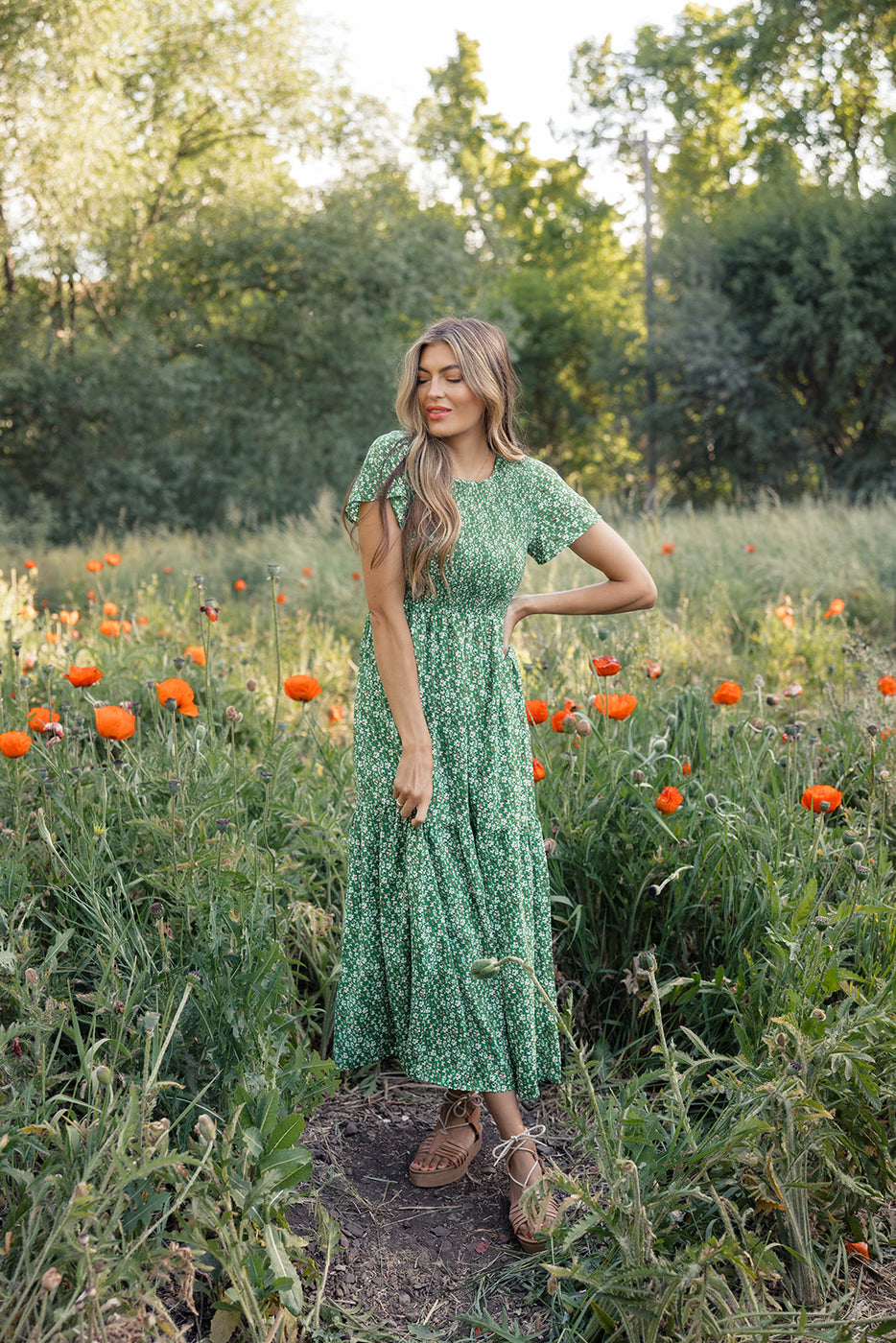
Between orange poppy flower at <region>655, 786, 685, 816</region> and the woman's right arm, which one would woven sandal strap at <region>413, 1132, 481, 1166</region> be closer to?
the woman's right arm

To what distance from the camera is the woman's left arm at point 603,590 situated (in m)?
2.15

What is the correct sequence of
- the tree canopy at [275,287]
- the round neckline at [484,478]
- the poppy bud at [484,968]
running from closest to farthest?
the poppy bud at [484,968]
the round neckline at [484,478]
the tree canopy at [275,287]

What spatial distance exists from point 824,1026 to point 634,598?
2.95 feet

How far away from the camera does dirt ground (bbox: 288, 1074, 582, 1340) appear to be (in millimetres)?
1716

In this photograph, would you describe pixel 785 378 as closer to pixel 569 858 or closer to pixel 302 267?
pixel 302 267

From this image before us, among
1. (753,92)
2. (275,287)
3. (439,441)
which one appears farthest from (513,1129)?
(753,92)

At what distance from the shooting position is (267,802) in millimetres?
2248

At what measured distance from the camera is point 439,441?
6.52 feet

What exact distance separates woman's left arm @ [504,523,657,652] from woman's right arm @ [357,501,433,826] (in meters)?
0.29

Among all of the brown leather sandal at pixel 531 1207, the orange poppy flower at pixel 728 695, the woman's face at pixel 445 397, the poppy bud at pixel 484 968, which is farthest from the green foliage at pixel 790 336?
the poppy bud at pixel 484 968

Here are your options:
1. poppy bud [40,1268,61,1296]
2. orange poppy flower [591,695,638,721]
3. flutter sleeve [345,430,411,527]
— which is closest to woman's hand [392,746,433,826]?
flutter sleeve [345,430,411,527]

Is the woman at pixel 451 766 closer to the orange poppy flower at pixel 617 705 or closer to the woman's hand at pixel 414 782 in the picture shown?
the woman's hand at pixel 414 782

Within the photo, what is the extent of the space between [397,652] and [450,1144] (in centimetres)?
98

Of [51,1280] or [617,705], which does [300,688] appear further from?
[51,1280]
